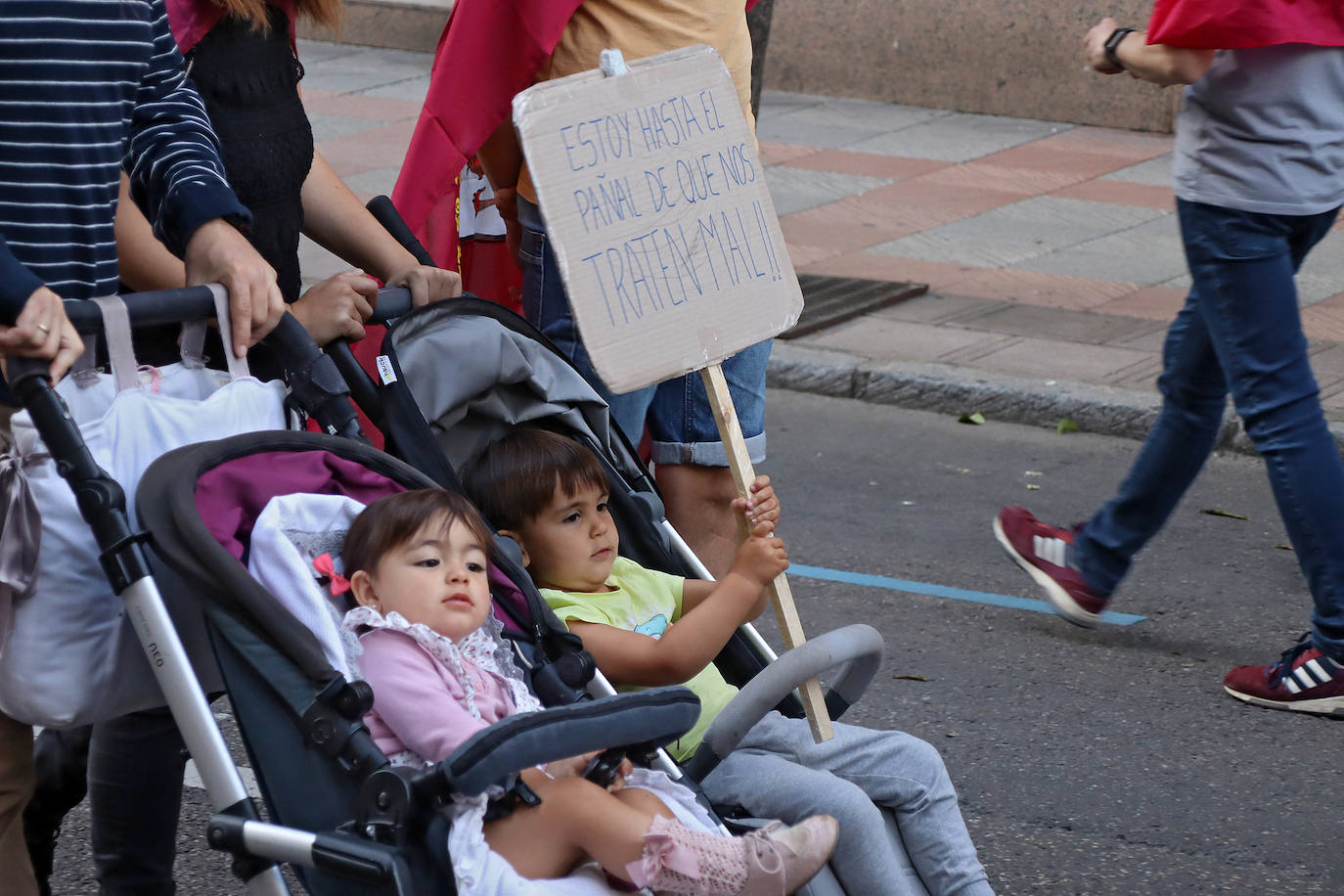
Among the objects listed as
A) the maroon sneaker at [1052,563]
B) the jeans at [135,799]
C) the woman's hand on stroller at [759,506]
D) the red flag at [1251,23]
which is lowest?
the maroon sneaker at [1052,563]

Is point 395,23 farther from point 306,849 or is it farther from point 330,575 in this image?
point 306,849

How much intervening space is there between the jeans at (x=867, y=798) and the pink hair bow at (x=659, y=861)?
39cm

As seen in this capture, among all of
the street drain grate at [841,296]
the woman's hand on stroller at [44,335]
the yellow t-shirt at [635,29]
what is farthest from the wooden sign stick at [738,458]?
the street drain grate at [841,296]

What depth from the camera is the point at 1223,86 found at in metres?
4.30

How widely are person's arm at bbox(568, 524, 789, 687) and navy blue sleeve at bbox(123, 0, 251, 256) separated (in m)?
0.94

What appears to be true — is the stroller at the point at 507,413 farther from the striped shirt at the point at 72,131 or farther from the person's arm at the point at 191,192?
the striped shirt at the point at 72,131

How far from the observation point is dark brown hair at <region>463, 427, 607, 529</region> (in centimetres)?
317

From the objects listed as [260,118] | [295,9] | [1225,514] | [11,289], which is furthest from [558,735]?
[1225,514]

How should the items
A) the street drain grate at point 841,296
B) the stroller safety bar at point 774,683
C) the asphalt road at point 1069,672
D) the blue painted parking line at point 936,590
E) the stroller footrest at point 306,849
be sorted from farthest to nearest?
the street drain grate at point 841,296
the blue painted parking line at point 936,590
the asphalt road at point 1069,672
the stroller safety bar at point 774,683
the stroller footrest at point 306,849

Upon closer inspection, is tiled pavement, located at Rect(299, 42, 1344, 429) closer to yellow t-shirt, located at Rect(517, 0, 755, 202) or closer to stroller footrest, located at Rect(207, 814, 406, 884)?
yellow t-shirt, located at Rect(517, 0, 755, 202)

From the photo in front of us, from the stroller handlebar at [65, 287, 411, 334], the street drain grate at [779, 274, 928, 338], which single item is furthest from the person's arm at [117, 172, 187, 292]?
the street drain grate at [779, 274, 928, 338]

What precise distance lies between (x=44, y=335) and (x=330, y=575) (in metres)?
0.55

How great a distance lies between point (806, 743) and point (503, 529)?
67cm

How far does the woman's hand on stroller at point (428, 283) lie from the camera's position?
3.40m
